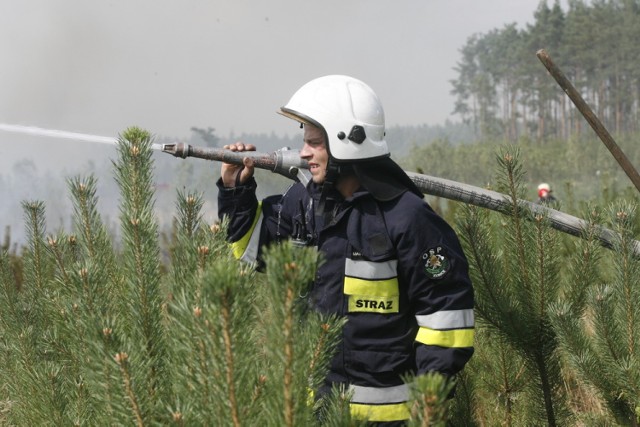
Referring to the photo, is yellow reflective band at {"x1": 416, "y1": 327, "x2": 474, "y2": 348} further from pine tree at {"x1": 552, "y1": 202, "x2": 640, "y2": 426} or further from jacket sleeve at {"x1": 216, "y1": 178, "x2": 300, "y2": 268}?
jacket sleeve at {"x1": 216, "y1": 178, "x2": 300, "y2": 268}

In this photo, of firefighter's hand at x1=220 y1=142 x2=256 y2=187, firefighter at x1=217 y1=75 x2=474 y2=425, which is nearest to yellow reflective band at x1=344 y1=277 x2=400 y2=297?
firefighter at x1=217 y1=75 x2=474 y2=425

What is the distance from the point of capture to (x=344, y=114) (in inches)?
102

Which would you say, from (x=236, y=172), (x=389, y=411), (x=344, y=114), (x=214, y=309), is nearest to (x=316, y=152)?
(x=344, y=114)

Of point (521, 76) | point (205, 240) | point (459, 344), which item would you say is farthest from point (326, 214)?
point (521, 76)

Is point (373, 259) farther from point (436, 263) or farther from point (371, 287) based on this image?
point (436, 263)

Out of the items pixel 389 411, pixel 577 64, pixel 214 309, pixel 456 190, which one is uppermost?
pixel 577 64

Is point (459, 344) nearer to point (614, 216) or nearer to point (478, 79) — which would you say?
point (614, 216)

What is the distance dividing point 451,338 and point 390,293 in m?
0.26

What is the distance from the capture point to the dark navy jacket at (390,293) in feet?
7.70

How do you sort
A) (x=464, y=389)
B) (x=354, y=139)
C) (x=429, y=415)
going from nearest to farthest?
(x=429, y=415) < (x=354, y=139) < (x=464, y=389)

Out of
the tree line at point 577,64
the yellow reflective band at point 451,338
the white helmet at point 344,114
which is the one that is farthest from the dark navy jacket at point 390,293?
the tree line at point 577,64

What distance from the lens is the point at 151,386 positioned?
1677mm

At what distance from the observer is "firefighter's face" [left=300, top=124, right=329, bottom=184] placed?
2689 millimetres

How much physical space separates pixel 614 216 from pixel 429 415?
1.60m
